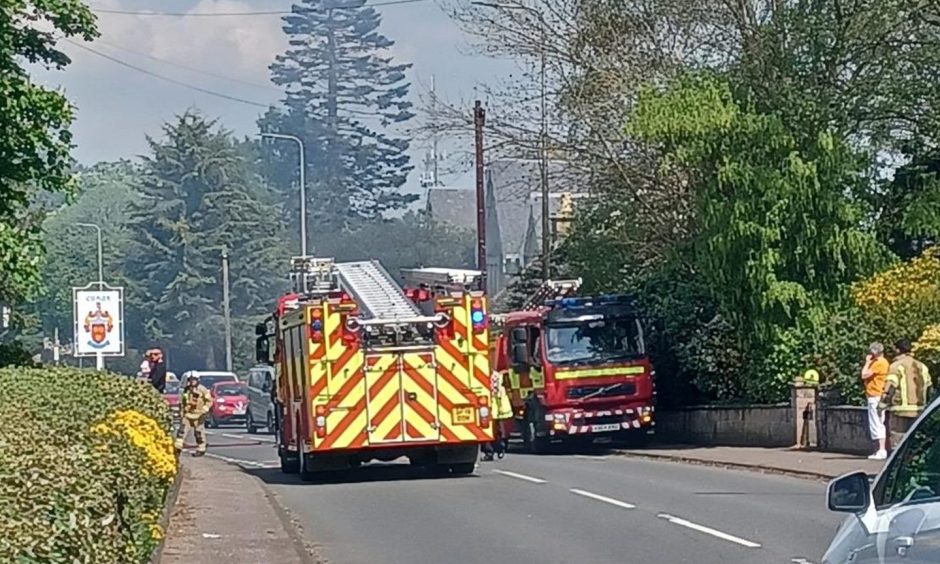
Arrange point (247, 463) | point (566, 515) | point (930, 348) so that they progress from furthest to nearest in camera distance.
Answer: point (247, 463), point (930, 348), point (566, 515)

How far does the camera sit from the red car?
184 feet

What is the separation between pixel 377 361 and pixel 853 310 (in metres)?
9.75

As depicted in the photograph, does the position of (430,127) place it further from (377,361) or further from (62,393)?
(62,393)

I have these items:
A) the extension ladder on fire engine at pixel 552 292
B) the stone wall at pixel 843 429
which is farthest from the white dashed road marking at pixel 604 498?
the extension ladder on fire engine at pixel 552 292

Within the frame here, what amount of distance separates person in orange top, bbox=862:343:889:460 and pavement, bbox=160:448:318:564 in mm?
8539

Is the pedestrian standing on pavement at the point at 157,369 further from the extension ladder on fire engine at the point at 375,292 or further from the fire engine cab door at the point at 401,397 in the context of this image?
the fire engine cab door at the point at 401,397

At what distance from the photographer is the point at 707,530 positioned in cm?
1641

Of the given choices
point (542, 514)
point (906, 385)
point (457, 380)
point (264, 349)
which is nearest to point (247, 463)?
point (264, 349)

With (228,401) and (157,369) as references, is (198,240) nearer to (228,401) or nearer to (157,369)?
(228,401)

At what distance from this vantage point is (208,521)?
18.3 metres

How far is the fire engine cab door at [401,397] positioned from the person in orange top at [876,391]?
20.3 feet

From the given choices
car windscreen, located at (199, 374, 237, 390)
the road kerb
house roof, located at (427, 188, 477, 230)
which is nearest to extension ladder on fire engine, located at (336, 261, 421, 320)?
the road kerb

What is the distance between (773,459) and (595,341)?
7.53 meters

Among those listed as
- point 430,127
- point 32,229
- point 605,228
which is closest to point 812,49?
point 605,228
